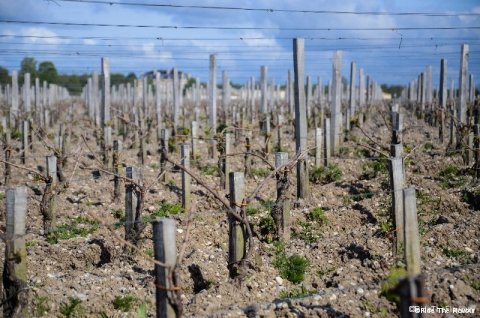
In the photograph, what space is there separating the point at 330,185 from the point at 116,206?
3521mm

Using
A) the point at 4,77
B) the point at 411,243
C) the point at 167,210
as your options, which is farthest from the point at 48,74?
the point at 411,243

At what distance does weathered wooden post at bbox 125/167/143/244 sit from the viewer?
5824mm

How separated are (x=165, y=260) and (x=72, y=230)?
152 inches

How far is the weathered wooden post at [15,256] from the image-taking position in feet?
13.8

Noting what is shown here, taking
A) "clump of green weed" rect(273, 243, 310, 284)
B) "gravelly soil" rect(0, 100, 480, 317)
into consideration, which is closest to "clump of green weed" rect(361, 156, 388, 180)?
"gravelly soil" rect(0, 100, 480, 317)

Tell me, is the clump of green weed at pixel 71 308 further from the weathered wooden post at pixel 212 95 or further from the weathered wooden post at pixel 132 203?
the weathered wooden post at pixel 212 95

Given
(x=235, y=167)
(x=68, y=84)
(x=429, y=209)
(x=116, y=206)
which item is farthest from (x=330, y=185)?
(x=68, y=84)

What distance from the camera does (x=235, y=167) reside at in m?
11.3

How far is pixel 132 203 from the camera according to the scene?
19.3ft

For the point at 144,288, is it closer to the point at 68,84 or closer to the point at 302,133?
the point at 302,133

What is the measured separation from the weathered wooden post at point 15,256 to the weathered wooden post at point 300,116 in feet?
15.1

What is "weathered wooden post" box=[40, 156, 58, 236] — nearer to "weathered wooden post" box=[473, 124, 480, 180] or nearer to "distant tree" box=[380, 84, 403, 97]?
"weathered wooden post" box=[473, 124, 480, 180]

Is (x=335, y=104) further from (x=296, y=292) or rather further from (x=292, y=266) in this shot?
(x=296, y=292)

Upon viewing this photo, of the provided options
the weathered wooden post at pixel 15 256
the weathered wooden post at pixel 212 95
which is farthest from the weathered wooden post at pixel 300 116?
the weathered wooden post at pixel 212 95
